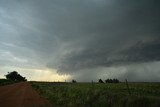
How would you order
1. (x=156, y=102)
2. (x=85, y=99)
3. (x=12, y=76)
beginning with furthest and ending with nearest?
(x=12, y=76) → (x=85, y=99) → (x=156, y=102)

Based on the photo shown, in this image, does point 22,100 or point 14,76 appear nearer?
point 22,100

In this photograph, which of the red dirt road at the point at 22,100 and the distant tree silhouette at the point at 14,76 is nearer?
the red dirt road at the point at 22,100

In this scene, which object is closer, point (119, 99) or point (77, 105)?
point (119, 99)

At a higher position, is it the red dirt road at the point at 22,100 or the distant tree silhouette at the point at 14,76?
the distant tree silhouette at the point at 14,76

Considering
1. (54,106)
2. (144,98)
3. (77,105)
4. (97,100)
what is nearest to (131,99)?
(144,98)

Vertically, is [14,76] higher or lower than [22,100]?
higher

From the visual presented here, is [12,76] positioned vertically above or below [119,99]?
above

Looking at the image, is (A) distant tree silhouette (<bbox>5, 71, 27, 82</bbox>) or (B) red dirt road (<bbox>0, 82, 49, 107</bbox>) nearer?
(B) red dirt road (<bbox>0, 82, 49, 107</bbox>)

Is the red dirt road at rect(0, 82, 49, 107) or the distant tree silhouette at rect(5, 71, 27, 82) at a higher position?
the distant tree silhouette at rect(5, 71, 27, 82)

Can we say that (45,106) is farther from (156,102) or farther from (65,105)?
(156,102)

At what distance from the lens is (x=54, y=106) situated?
72.6 feet

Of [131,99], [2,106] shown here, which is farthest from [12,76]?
[131,99]

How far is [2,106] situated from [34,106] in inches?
137

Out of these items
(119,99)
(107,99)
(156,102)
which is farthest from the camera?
(107,99)
